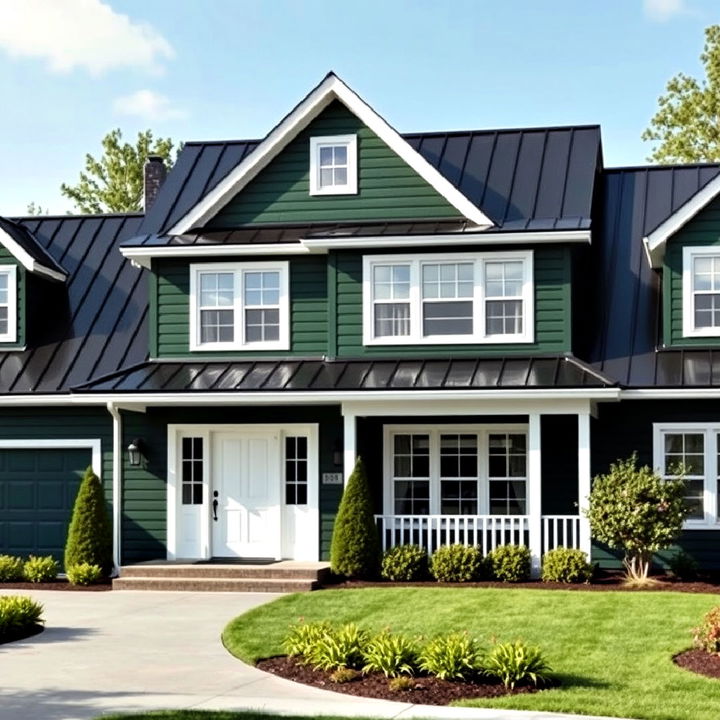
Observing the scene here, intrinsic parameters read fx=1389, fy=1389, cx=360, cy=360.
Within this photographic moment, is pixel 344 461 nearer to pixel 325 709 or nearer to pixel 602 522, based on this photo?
pixel 602 522

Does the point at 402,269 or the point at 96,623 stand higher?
the point at 402,269

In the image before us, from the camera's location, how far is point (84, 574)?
70.1 ft

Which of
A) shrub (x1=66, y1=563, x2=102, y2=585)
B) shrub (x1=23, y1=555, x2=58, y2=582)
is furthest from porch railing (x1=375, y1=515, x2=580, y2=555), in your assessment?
shrub (x1=23, y1=555, x2=58, y2=582)

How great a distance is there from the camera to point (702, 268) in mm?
21875

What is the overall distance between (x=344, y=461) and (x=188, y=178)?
6.83 meters

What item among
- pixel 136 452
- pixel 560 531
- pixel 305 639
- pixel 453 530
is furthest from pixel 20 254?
pixel 305 639

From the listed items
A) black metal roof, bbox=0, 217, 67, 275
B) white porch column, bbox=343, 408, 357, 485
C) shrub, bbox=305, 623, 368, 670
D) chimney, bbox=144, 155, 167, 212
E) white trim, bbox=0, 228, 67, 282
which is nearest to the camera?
shrub, bbox=305, 623, 368, 670

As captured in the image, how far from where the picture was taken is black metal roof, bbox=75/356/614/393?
68.0ft

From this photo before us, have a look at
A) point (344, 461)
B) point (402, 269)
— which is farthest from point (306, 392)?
point (402, 269)

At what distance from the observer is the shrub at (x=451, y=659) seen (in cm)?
1242

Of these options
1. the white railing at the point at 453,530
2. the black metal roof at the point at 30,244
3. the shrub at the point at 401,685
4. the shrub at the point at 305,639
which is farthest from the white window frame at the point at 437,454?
the shrub at the point at 401,685

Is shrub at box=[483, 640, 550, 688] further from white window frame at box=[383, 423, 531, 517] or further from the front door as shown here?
the front door

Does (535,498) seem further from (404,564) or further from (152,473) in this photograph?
(152,473)

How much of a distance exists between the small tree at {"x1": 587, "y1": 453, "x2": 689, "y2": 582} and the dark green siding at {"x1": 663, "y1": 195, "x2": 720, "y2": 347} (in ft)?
8.83
